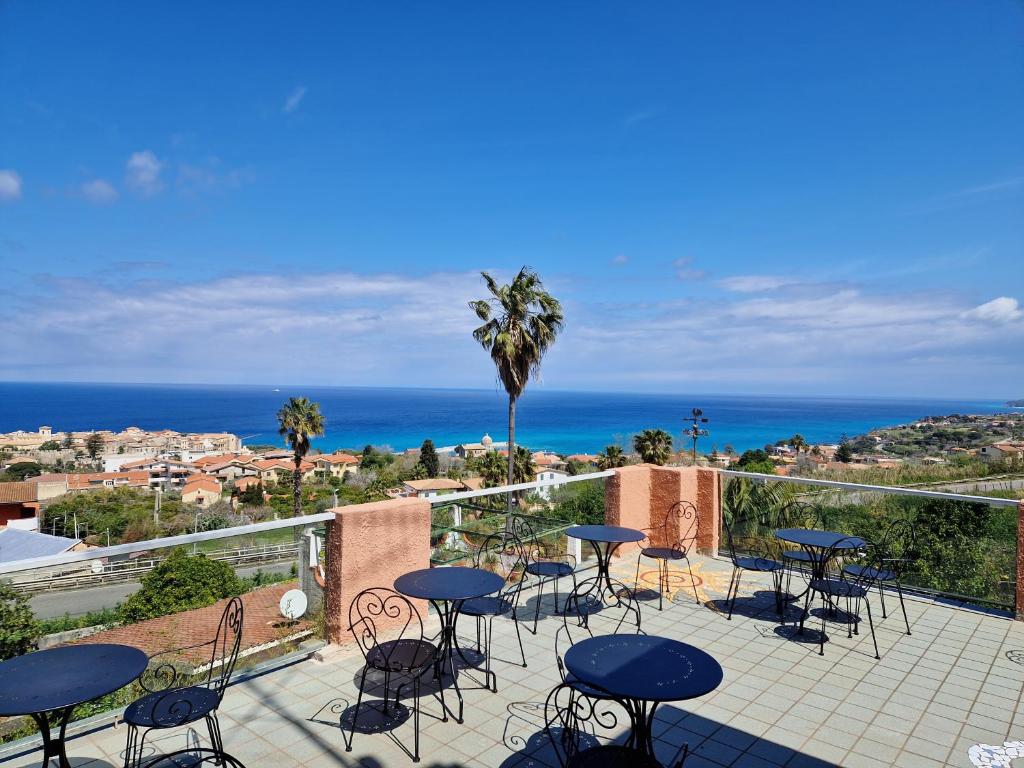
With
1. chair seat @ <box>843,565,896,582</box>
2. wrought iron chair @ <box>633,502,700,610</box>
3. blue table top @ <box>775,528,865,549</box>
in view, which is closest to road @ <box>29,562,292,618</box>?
wrought iron chair @ <box>633,502,700,610</box>

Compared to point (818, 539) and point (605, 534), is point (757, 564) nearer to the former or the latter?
point (818, 539)

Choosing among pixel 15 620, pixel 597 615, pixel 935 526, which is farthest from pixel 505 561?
pixel 15 620

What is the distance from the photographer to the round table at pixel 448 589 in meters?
3.19

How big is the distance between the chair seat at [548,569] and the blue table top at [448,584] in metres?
1.01

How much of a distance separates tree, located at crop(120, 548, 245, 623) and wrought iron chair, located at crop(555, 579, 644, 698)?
11.5m

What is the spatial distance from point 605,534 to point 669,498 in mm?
2106

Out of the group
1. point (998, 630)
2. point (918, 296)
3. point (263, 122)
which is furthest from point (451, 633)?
point (918, 296)

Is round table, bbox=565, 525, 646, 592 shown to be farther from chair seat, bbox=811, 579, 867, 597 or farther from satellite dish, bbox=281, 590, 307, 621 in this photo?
satellite dish, bbox=281, 590, 307, 621

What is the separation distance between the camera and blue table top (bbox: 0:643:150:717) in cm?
192

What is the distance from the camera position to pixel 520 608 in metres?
5.12

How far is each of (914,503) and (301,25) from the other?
15.0 metres

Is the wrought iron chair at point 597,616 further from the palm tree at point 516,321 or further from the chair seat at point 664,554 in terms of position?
the palm tree at point 516,321

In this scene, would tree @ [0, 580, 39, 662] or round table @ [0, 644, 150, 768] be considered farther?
tree @ [0, 580, 39, 662]

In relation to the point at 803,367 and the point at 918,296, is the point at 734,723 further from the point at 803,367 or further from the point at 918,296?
the point at 803,367
